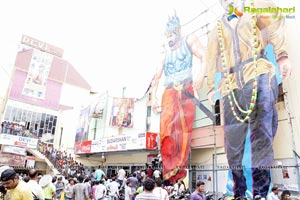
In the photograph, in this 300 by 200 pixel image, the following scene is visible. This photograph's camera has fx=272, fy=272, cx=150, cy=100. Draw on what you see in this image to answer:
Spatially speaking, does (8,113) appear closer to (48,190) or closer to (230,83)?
(48,190)

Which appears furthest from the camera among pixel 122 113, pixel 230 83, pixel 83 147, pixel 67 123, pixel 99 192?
pixel 67 123

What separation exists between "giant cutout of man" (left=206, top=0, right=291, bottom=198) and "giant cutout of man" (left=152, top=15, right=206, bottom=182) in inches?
87.6

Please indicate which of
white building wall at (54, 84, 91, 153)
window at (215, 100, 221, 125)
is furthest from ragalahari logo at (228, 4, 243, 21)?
white building wall at (54, 84, 91, 153)

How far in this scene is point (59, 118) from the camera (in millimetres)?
33250

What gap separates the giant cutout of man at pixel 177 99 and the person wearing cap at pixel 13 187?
1054 centimetres

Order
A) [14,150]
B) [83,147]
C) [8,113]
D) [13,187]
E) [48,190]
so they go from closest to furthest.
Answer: [13,187]
[48,190]
[83,147]
[14,150]
[8,113]

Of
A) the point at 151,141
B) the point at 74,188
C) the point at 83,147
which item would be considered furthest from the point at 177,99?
the point at 83,147

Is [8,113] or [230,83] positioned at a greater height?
[8,113]

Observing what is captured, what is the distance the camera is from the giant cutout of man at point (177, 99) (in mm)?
13773

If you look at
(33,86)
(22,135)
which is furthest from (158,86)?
(33,86)

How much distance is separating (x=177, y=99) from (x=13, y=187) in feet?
39.7

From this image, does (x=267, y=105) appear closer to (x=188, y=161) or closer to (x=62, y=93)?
(x=188, y=161)

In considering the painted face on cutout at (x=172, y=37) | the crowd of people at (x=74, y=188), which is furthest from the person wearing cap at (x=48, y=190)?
the painted face on cutout at (x=172, y=37)

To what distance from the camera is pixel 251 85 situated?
416 inches
